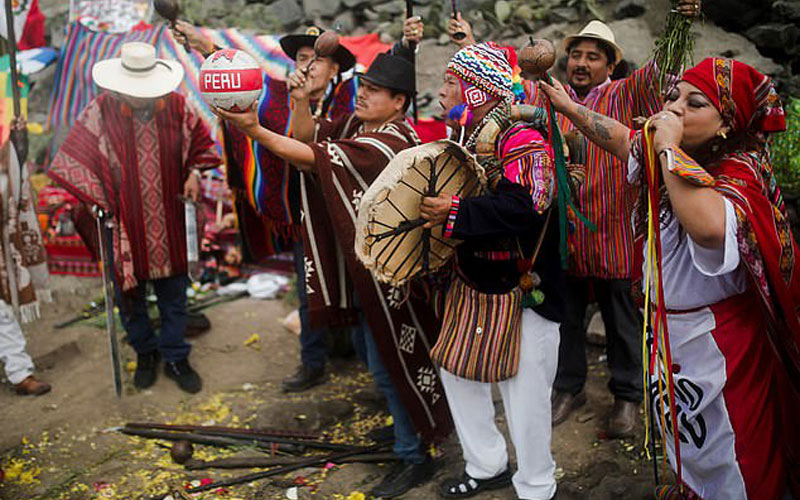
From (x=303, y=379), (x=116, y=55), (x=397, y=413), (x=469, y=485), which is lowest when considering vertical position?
(x=303, y=379)

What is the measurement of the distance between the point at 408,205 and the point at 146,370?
2.96 meters

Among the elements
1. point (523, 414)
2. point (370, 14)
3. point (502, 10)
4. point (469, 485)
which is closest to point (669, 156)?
point (523, 414)

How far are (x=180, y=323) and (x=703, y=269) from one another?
3770mm

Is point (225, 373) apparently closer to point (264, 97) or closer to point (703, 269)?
point (264, 97)

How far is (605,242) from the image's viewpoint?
12.0ft

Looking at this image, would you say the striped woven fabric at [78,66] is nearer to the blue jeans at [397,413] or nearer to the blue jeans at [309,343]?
the blue jeans at [309,343]

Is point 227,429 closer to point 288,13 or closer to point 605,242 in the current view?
point 605,242

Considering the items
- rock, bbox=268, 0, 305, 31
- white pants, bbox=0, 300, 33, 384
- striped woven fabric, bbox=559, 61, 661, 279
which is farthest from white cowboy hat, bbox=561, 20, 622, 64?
rock, bbox=268, 0, 305, 31

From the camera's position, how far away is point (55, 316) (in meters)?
6.32

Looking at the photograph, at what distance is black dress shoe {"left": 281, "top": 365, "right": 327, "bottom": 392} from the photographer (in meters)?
4.90

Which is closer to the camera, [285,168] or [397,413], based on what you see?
[397,413]

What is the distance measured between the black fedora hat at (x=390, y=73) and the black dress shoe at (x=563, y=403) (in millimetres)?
1997

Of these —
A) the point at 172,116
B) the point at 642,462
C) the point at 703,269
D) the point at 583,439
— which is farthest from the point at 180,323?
the point at 703,269

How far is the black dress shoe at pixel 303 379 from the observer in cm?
490
